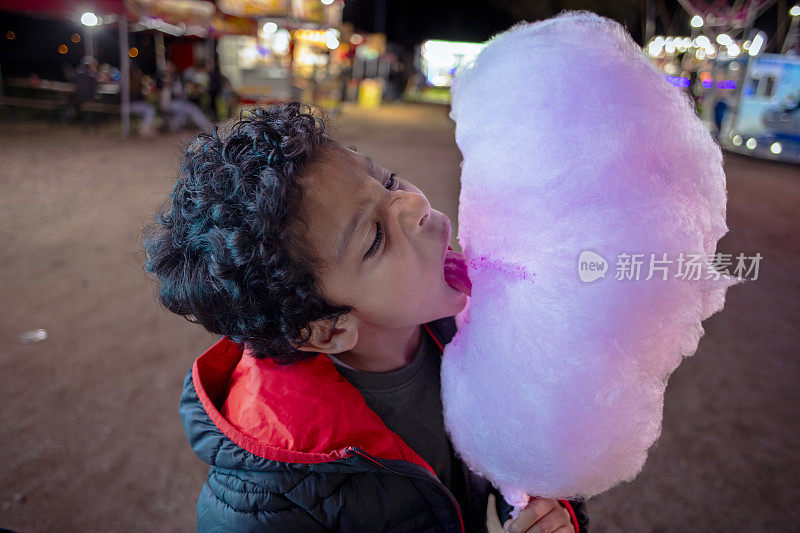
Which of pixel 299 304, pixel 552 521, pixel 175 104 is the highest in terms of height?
pixel 175 104

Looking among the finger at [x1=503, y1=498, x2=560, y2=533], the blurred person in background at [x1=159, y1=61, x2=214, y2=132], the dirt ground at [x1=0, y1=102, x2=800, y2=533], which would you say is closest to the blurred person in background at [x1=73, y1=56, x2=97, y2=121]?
the blurred person in background at [x1=159, y1=61, x2=214, y2=132]

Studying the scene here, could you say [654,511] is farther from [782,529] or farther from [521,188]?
[521,188]

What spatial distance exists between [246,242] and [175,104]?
9478 millimetres

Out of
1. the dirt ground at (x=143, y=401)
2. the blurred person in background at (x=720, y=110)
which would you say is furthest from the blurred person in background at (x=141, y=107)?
the blurred person in background at (x=720, y=110)

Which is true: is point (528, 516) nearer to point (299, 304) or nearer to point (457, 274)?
point (457, 274)

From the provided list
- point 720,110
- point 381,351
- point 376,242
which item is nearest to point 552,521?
point 381,351

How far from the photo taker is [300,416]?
0.89m

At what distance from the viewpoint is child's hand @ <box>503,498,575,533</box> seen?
93 cm

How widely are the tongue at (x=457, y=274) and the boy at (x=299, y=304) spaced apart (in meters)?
0.02

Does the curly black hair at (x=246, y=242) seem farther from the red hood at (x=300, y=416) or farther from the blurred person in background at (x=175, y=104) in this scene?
the blurred person in background at (x=175, y=104)

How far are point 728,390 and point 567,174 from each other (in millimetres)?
2377

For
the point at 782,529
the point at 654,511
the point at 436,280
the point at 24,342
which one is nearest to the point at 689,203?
the point at 436,280

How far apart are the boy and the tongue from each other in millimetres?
21

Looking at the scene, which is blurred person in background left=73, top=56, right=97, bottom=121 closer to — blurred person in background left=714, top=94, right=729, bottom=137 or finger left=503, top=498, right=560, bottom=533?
finger left=503, top=498, right=560, bottom=533
